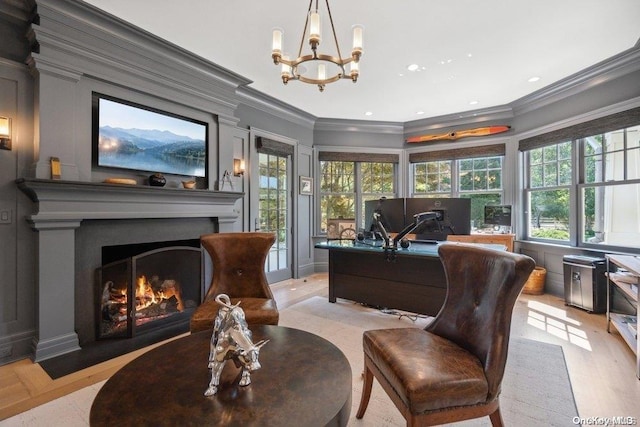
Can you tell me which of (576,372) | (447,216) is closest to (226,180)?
(447,216)

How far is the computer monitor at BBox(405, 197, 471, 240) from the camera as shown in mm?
2918

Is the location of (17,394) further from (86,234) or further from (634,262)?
(634,262)

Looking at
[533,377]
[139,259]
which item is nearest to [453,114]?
[533,377]

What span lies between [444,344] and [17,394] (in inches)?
105

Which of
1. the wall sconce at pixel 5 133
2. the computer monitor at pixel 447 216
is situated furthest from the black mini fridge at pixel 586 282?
the wall sconce at pixel 5 133

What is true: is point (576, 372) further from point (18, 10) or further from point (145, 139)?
point (18, 10)

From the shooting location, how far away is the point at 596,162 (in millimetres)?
3832

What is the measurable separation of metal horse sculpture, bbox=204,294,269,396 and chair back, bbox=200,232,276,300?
1.31 metres

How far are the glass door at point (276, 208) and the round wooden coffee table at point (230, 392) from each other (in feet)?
10.5

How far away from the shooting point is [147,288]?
9.83 feet

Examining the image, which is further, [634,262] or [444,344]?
[634,262]

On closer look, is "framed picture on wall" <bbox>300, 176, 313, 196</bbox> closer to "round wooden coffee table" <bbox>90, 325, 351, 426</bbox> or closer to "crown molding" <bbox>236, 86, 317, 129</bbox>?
"crown molding" <bbox>236, 86, 317, 129</bbox>

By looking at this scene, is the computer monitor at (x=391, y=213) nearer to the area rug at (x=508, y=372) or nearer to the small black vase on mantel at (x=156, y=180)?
the area rug at (x=508, y=372)

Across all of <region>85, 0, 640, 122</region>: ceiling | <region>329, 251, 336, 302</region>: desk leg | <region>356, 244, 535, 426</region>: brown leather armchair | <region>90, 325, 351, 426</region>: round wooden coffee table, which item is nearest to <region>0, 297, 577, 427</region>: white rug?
<region>356, 244, 535, 426</region>: brown leather armchair
